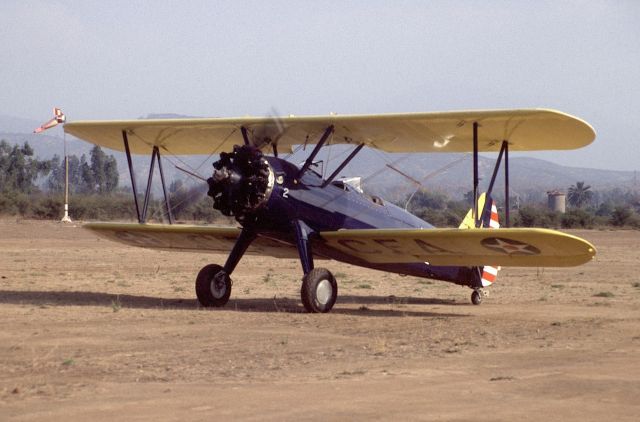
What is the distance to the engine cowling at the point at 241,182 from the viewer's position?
1452cm

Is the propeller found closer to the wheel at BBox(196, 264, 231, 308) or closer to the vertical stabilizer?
the wheel at BBox(196, 264, 231, 308)

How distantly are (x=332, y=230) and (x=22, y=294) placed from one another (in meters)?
5.74

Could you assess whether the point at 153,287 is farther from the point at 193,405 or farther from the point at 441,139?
the point at 193,405

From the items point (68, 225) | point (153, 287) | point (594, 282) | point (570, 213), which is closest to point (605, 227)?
point (570, 213)

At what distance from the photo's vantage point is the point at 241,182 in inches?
572

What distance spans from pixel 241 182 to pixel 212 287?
2.28m

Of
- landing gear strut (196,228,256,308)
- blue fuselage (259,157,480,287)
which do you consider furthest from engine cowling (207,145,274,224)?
landing gear strut (196,228,256,308)

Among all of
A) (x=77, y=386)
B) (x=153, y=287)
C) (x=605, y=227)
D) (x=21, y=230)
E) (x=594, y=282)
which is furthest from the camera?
(x=605, y=227)

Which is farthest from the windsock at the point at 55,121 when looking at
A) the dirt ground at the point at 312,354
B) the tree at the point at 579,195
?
the tree at the point at 579,195

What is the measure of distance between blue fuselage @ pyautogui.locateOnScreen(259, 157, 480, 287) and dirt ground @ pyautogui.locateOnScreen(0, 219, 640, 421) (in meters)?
1.03

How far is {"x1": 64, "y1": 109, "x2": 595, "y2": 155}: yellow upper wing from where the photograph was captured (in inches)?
589

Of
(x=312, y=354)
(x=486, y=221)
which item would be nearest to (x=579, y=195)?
(x=486, y=221)

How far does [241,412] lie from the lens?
6.94 metres

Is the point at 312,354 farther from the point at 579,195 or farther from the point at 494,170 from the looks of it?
the point at 579,195
